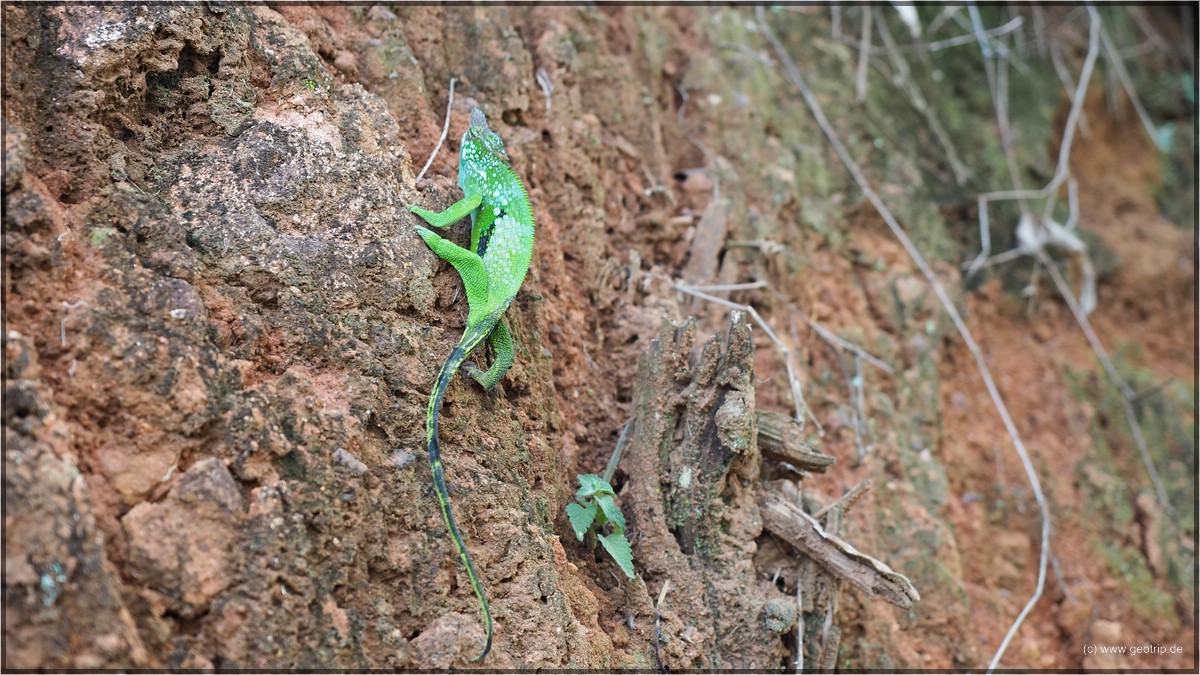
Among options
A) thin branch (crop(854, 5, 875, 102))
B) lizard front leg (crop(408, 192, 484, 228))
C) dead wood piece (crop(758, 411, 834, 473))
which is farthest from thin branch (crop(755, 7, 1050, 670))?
lizard front leg (crop(408, 192, 484, 228))

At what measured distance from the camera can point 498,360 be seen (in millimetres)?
3090

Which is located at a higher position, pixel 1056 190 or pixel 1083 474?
pixel 1056 190

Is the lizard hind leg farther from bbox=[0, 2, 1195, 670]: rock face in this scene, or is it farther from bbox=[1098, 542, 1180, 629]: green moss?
bbox=[1098, 542, 1180, 629]: green moss

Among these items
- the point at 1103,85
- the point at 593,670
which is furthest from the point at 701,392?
the point at 1103,85

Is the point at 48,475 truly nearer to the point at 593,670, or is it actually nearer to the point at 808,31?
the point at 593,670

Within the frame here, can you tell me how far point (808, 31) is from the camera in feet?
19.4

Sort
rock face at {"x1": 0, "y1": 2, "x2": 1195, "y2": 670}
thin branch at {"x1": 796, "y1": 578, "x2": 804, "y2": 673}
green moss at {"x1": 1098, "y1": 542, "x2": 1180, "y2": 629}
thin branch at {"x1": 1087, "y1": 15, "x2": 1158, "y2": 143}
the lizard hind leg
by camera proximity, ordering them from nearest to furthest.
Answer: rock face at {"x1": 0, "y1": 2, "x2": 1195, "y2": 670} → the lizard hind leg → thin branch at {"x1": 796, "y1": 578, "x2": 804, "y2": 673} → green moss at {"x1": 1098, "y1": 542, "x2": 1180, "y2": 629} → thin branch at {"x1": 1087, "y1": 15, "x2": 1158, "y2": 143}

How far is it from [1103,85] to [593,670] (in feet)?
21.5

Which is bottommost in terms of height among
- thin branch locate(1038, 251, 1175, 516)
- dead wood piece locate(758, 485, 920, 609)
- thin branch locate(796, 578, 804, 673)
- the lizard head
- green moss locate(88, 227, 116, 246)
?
thin branch locate(1038, 251, 1175, 516)

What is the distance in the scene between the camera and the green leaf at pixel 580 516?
306cm

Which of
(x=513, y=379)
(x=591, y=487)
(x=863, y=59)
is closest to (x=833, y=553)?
(x=591, y=487)

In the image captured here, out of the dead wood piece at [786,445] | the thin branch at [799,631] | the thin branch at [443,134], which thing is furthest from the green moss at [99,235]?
the thin branch at [799,631]

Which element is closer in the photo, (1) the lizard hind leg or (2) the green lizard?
(2) the green lizard

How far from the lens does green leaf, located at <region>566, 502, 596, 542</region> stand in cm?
A: 306
